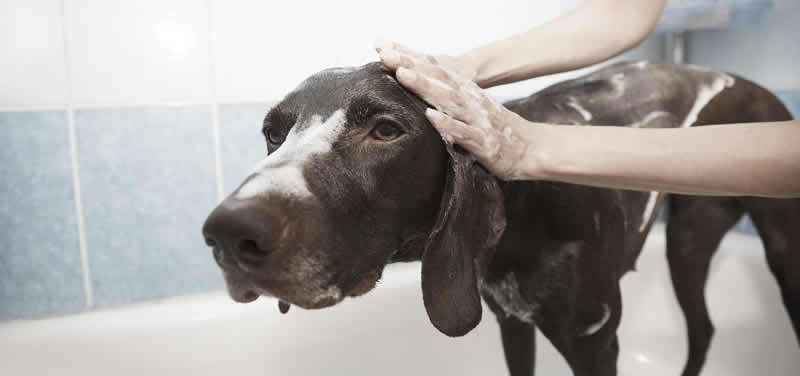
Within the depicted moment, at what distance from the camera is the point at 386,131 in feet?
2.71

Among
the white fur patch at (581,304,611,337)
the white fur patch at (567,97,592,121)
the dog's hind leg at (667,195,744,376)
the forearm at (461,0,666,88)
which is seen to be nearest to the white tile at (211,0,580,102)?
the forearm at (461,0,666,88)

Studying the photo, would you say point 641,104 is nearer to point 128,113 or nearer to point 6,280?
point 128,113

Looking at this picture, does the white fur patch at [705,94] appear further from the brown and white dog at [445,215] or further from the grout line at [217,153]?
the grout line at [217,153]

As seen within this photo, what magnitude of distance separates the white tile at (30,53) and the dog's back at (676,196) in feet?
4.11

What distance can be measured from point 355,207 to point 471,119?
0.70 feet

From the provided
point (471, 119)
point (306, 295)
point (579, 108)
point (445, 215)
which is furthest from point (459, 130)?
point (579, 108)

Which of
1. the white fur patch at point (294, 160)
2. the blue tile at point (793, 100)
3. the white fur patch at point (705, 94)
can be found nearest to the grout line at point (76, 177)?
the white fur patch at point (294, 160)

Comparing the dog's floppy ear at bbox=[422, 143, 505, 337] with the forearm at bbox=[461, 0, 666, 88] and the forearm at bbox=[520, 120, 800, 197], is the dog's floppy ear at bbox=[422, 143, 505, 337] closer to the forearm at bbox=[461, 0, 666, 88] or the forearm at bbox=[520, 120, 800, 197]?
the forearm at bbox=[520, 120, 800, 197]

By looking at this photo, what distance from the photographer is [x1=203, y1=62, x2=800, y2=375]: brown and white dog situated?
68 centimetres

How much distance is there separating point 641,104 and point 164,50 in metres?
1.33

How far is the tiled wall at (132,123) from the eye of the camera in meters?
1.52

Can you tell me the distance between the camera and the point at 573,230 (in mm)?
1053

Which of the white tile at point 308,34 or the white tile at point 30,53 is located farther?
the white tile at point 308,34

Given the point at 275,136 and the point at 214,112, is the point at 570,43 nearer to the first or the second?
the point at 275,136
